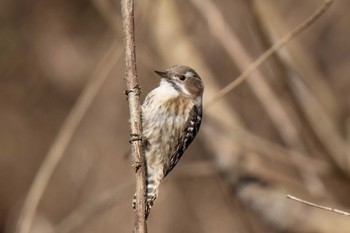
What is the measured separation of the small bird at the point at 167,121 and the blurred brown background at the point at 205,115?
3.39ft

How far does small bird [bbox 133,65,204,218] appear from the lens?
560cm

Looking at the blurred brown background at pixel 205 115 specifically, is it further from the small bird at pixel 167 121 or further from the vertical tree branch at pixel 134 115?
the vertical tree branch at pixel 134 115

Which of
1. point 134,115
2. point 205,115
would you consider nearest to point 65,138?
point 205,115

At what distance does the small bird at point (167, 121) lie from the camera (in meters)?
5.60

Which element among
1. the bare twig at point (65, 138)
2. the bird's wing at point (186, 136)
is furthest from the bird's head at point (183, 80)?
the bare twig at point (65, 138)

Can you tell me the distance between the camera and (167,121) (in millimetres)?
5652

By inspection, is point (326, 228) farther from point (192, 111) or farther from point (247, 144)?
point (192, 111)

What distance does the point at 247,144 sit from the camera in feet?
24.2

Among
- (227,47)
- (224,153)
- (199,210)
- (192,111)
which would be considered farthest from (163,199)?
(192,111)

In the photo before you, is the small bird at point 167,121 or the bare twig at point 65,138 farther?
the bare twig at point 65,138

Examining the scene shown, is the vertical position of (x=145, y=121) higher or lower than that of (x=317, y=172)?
lower

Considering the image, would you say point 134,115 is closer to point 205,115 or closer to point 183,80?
point 183,80

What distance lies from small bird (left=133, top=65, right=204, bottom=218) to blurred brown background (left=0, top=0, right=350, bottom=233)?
40.7 inches

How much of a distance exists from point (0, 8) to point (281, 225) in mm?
5504
